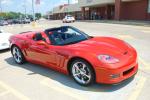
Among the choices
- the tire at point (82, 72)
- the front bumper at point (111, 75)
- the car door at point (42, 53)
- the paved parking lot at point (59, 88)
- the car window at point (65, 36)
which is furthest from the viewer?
the car window at point (65, 36)

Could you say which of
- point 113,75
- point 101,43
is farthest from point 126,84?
point 101,43

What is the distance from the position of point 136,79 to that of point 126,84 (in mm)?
427

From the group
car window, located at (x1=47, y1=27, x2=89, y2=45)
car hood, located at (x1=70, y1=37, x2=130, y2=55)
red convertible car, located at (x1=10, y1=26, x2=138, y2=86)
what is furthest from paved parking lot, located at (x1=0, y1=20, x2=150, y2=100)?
car window, located at (x1=47, y1=27, x2=89, y2=45)

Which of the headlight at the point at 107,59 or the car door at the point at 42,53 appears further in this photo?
the car door at the point at 42,53

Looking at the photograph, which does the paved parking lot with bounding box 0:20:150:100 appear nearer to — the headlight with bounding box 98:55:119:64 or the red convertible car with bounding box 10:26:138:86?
the red convertible car with bounding box 10:26:138:86

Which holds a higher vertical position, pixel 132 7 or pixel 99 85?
pixel 132 7

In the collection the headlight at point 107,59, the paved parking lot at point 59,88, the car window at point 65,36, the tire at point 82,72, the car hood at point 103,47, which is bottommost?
the paved parking lot at point 59,88

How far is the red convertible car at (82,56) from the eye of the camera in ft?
13.4

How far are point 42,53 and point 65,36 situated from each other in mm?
822

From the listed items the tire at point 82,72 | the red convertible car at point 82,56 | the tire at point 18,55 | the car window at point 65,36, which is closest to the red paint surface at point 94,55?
the red convertible car at point 82,56

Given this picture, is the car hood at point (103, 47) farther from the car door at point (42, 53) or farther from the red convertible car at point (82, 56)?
the car door at point (42, 53)

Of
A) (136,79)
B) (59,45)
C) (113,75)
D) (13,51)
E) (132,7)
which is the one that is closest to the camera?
(113,75)

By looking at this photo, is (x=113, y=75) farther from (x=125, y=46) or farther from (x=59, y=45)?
(x=59, y=45)

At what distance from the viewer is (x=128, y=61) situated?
4.23 meters
